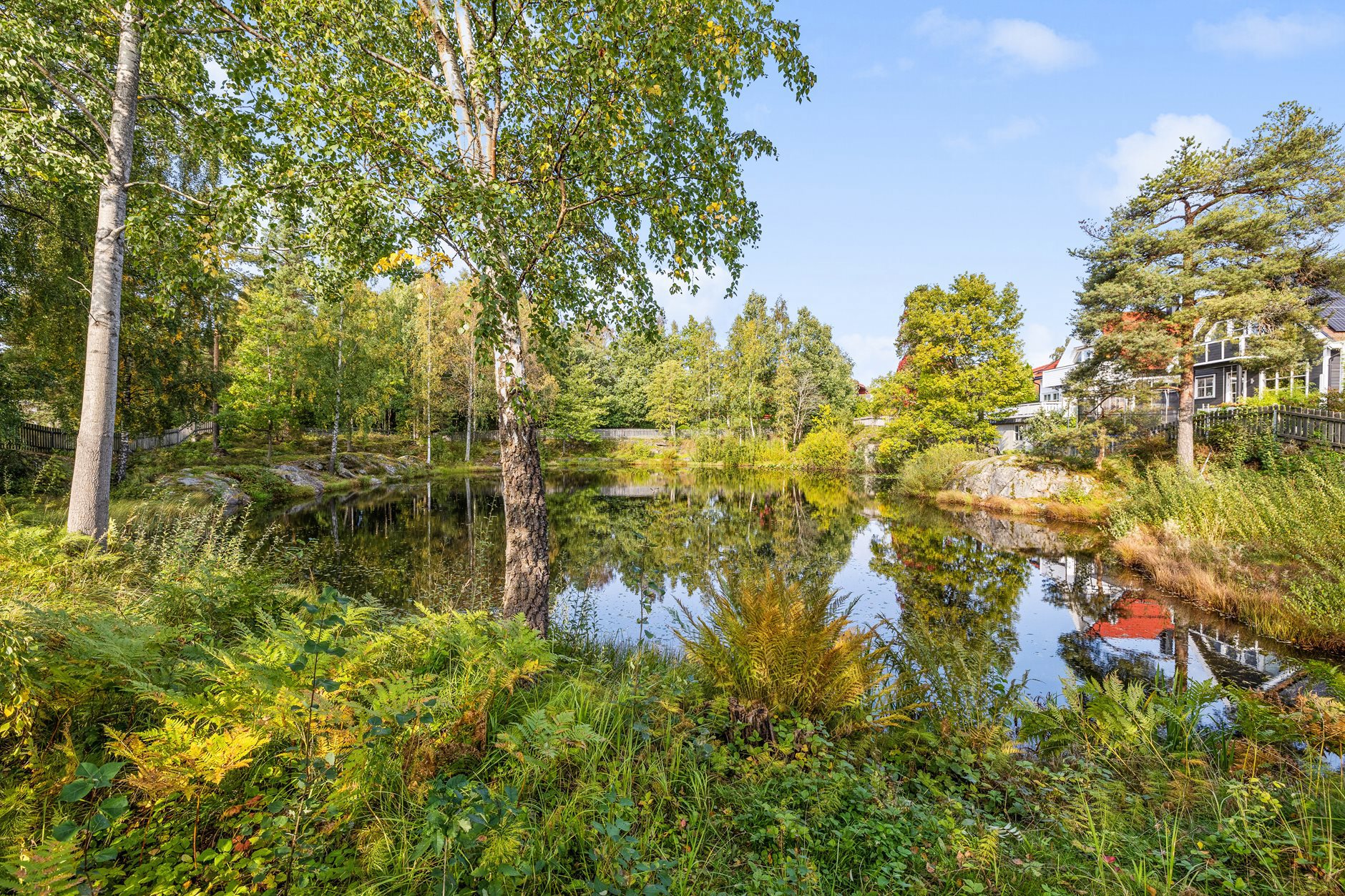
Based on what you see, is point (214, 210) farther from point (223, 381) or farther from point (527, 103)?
point (223, 381)

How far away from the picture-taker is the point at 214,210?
4.65m

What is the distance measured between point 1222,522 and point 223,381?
2578cm

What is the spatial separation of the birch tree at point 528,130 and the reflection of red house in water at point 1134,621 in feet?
26.7

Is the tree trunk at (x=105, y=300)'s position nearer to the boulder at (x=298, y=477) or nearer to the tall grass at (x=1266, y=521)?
the tall grass at (x=1266, y=521)

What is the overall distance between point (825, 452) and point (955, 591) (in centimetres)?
2826

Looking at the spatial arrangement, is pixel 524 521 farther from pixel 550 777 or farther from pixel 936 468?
pixel 936 468

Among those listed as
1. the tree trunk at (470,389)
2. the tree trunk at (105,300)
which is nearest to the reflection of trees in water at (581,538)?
the tree trunk at (105,300)

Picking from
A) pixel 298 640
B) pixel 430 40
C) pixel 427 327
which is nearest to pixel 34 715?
pixel 298 640

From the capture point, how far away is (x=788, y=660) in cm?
404

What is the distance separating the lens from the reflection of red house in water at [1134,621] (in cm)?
762

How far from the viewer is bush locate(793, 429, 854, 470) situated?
3597 centimetres

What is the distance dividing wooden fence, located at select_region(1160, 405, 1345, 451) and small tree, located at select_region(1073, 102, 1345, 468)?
188 centimetres

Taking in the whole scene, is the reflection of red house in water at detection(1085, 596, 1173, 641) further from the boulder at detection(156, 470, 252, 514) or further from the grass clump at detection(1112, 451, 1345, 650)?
the boulder at detection(156, 470, 252, 514)

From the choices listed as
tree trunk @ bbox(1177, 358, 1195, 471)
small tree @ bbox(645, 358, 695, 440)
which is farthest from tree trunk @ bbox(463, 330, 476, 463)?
tree trunk @ bbox(1177, 358, 1195, 471)
